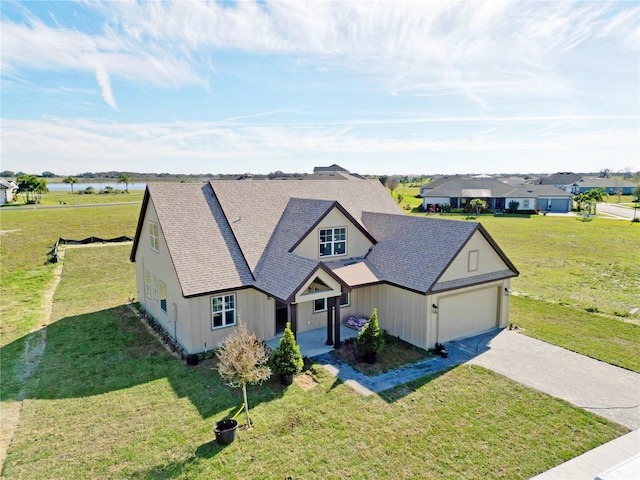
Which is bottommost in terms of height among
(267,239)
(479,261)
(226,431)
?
(226,431)

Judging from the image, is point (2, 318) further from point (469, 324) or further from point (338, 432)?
point (469, 324)

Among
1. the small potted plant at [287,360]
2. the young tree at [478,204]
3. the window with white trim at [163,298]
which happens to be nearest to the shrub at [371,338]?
the small potted plant at [287,360]

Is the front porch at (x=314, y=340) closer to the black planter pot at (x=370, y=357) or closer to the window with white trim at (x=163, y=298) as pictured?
the black planter pot at (x=370, y=357)

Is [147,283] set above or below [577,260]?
above

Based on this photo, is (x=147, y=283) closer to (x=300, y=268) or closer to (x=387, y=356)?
(x=300, y=268)

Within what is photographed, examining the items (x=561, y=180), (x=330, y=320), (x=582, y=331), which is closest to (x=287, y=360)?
(x=330, y=320)

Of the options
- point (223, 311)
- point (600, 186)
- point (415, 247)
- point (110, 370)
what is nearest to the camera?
point (110, 370)

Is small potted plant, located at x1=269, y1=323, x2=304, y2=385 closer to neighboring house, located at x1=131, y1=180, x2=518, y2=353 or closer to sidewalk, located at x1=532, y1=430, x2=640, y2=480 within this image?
neighboring house, located at x1=131, y1=180, x2=518, y2=353
